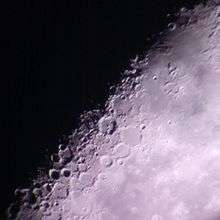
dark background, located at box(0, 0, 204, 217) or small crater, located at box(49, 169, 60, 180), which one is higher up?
dark background, located at box(0, 0, 204, 217)

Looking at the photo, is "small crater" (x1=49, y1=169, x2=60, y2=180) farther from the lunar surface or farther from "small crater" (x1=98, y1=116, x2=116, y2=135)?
"small crater" (x1=98, y1=116, x2=116, y2=135)

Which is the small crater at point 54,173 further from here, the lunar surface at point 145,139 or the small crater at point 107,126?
the small crater at point 107,126

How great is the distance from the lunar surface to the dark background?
3 cm

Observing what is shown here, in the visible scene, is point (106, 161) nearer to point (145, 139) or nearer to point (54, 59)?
point (145, 139)

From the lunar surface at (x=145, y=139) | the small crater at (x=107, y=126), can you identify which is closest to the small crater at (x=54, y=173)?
the lunar surface at (x=145, y=139)

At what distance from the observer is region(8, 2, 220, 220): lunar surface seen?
64 centimetres

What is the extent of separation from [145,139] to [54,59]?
0.66 feet

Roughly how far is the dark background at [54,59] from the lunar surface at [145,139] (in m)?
0.03

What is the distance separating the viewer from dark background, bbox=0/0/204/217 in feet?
2.01

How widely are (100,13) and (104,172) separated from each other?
26 cm

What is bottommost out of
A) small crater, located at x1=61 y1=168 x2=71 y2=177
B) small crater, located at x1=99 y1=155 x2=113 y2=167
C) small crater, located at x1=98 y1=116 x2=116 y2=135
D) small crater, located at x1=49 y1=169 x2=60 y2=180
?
small crater, located at x1=99 y1=155 x2=113 y2=167

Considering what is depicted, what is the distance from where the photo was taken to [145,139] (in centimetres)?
67

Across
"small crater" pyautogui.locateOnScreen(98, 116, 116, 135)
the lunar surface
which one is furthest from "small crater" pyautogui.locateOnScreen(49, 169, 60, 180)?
"small crater" pyautogui.locateOnScreen(98, 116, 116, 135)

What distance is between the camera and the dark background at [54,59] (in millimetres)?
613
